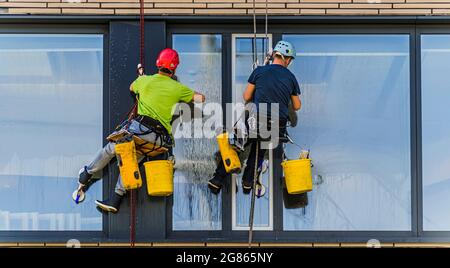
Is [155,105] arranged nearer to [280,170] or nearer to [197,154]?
[197,154]

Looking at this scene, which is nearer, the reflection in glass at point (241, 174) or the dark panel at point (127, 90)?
the dark panel at point (127, 90)

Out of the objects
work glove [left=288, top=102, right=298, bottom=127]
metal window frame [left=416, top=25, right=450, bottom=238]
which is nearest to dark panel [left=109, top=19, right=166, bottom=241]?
work glove [left=288, top=102, right=298, bottom=127]

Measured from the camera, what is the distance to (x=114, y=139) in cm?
978

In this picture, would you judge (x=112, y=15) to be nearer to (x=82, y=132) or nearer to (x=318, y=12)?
(x=82, y=132)

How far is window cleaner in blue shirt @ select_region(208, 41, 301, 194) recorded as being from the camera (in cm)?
980

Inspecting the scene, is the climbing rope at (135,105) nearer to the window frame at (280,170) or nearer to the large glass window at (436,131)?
the window frame at (280,170)

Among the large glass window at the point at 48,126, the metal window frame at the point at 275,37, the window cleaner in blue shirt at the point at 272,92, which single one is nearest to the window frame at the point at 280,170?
the metal window frame at the point at 275,37

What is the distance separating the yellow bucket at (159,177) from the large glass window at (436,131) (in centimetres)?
242

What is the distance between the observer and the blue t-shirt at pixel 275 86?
9797 mm

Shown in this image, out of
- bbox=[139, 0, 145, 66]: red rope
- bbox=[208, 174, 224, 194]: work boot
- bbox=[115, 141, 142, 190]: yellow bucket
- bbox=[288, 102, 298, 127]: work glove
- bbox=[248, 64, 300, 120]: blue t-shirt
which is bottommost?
bbox=[208, 174, 224, 194]: work boot

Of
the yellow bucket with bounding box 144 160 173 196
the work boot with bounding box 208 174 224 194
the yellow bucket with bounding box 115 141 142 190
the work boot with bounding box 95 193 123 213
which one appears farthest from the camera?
the work boot with bounding box 208 174 224 194

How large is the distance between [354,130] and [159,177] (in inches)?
76.4

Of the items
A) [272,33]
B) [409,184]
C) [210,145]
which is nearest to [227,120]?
[210,145]

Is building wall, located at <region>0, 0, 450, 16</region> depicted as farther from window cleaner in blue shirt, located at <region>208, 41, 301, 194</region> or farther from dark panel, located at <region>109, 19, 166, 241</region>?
window cleaner in blue shirt, located at <region>208, 41, 301, 194</region>
